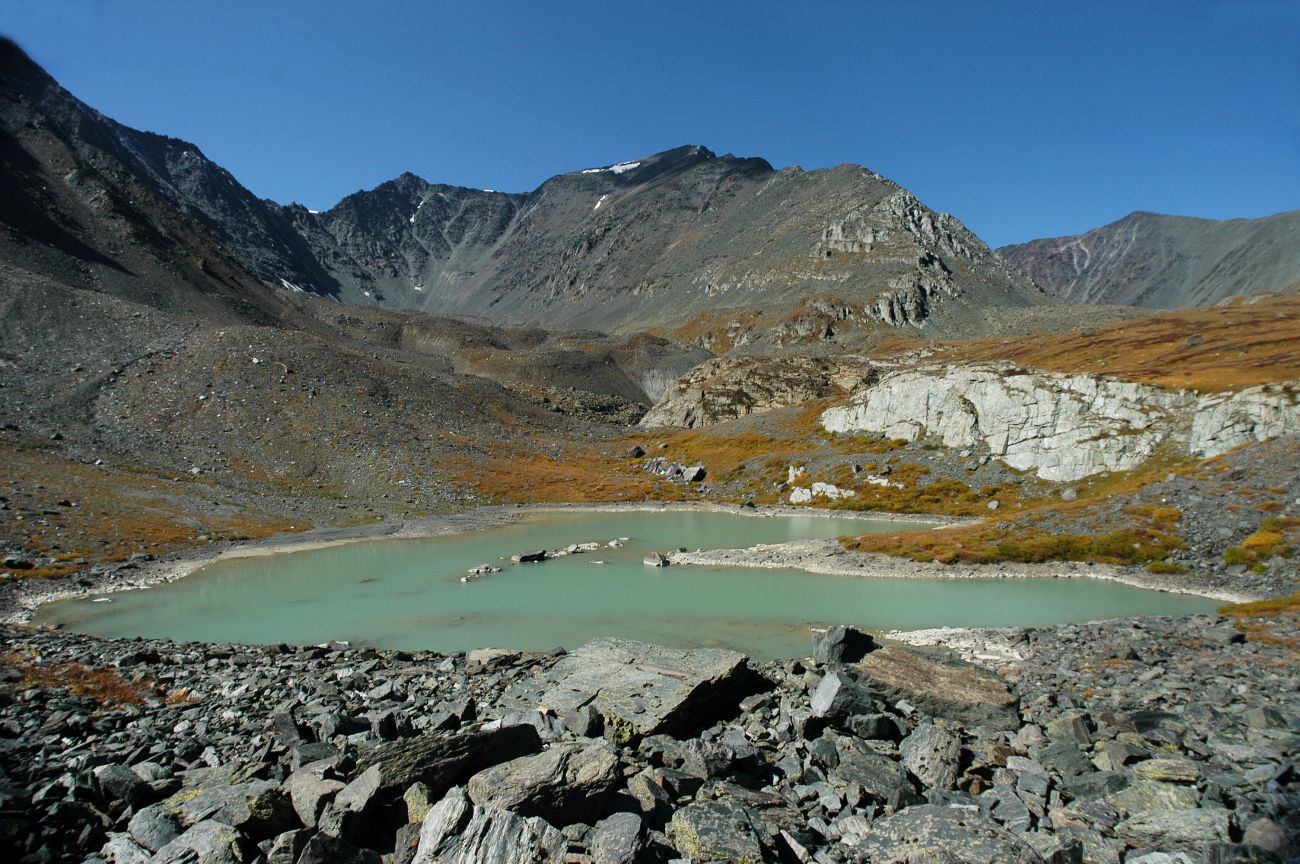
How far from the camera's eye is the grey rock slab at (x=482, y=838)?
8.59m

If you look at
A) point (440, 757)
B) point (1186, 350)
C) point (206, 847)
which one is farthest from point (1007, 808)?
point (1186, 350)

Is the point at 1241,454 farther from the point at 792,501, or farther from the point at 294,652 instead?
the point at 294,652

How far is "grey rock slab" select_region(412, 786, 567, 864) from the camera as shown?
28.2ft

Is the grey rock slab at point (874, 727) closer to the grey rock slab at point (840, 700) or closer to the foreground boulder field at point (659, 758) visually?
the foreground boulder field at point (659, 758)

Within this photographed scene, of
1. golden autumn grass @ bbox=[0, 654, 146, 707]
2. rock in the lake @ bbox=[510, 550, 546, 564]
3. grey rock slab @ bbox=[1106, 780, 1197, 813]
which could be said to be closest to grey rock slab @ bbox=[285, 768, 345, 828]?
golden autumn grass @ bbox=[0, 654, 146, 707]

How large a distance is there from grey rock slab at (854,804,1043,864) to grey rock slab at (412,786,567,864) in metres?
4.95

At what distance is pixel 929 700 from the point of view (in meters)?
16.8

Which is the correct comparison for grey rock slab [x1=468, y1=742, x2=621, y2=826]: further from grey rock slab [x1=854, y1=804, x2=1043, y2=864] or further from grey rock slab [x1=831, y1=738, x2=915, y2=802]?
grey rock slab [x1=831, y1=738, x2=915, y2=802]

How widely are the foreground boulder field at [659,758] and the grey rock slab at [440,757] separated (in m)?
0.04

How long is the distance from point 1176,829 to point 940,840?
159 inches

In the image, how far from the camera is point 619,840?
925 cm

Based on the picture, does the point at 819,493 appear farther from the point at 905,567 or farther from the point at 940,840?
the point at 940,840

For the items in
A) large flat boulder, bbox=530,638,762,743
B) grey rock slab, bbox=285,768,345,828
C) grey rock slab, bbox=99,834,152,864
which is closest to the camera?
grey rock slab, bbox=99,834,152,864

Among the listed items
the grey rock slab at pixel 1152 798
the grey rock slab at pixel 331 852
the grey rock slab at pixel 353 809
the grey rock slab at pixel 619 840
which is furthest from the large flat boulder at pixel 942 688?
the grey rock slab at pixel 331 852
